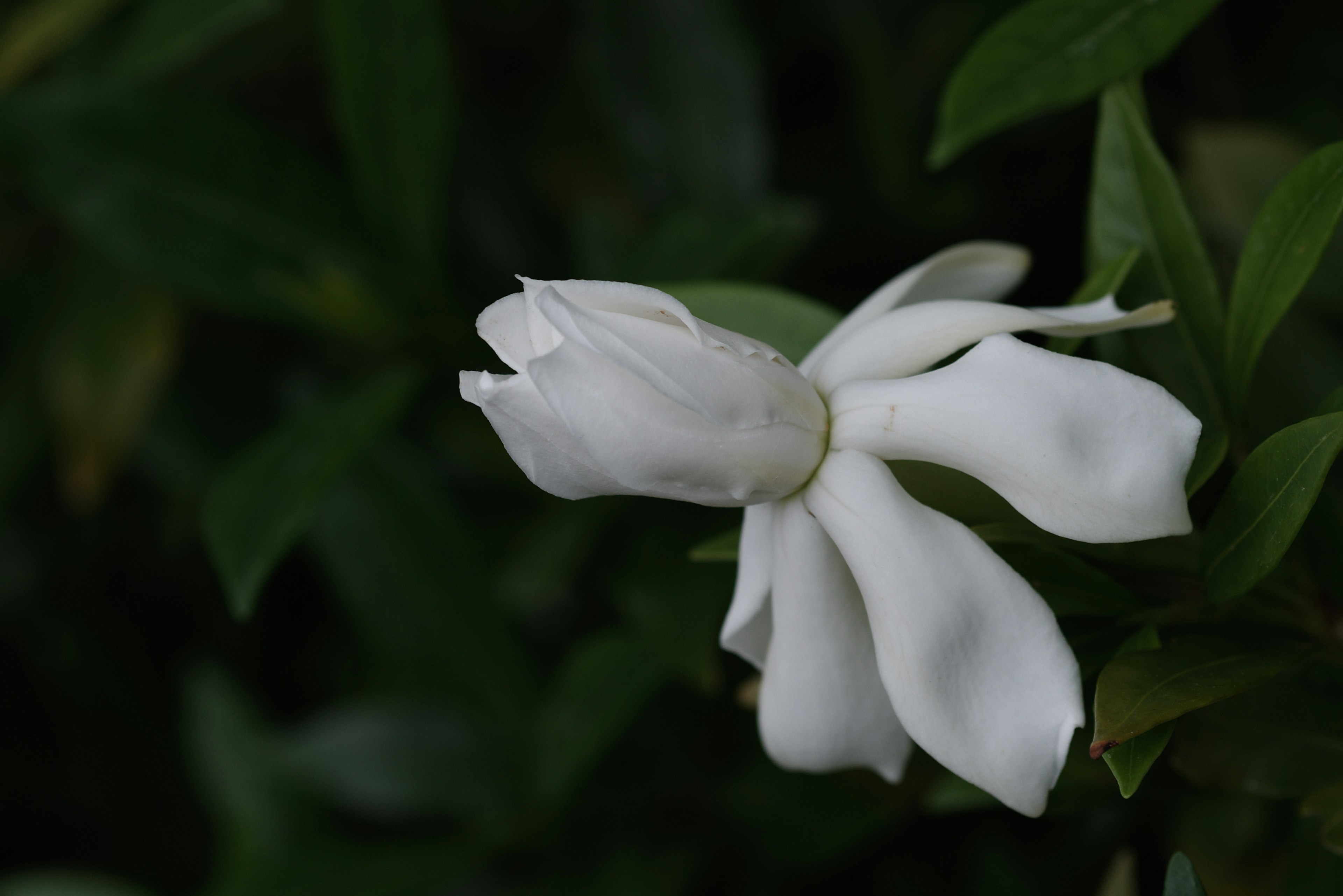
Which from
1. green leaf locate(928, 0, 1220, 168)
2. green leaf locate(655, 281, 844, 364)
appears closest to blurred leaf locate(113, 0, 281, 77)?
green leaf locate(655, 281, 844, 364)

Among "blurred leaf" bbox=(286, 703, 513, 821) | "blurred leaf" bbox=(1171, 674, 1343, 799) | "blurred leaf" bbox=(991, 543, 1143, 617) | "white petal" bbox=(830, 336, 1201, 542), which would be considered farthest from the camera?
"blurred leaf" bbox=(286, 703, 513, 821)

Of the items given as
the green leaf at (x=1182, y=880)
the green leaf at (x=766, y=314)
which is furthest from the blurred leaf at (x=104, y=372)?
the green leaf at (x=1182, y=880)

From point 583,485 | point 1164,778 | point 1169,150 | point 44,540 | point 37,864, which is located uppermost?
point 583,485

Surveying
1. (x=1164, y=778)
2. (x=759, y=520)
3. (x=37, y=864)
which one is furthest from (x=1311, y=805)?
(x=37, y=864)

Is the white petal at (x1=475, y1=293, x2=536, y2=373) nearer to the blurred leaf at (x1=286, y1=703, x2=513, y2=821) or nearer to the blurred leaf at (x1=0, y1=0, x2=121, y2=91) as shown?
the blurred leaf at (x1=286, y1=703, x2=513, y2=821)

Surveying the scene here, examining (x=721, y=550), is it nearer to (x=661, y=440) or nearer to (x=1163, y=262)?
(x=661, y=440)

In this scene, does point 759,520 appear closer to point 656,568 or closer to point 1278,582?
point 1278,582

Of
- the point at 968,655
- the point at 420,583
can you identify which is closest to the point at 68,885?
the point at 420,583

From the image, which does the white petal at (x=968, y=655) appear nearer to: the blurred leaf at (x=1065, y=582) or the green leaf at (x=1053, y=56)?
the blurred leaf at (x=1065, y=582)
